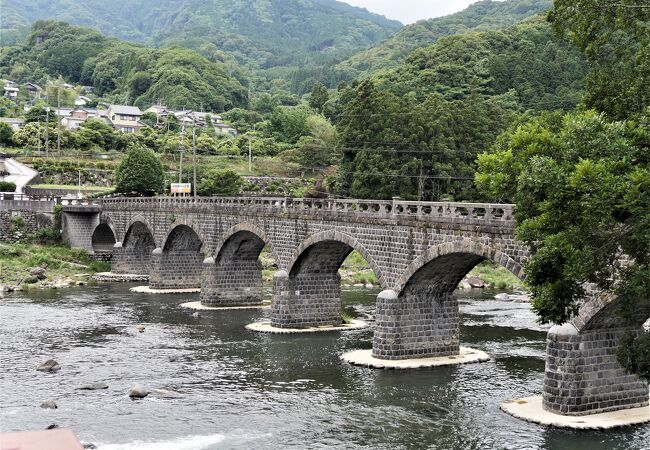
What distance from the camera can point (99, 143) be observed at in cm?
13262

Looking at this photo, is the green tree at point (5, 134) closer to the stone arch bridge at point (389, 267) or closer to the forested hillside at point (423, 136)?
the forested hillside at point (423, 136)

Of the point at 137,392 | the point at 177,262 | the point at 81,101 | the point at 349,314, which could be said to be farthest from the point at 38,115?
the point at 137,392

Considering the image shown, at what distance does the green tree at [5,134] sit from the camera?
126000mm

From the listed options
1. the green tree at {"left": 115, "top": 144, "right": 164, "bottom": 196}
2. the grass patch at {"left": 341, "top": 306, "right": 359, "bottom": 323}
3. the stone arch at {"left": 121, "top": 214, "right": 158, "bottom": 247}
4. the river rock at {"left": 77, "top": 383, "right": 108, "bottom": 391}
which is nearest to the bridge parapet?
the stone arch at {"left": 121, "top": 214, "right": 158, "bottom": 247}

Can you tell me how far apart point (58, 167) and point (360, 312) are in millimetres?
69656

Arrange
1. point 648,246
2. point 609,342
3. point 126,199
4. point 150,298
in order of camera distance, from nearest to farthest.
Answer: point 648,246, point 609,342, point 150,298, point 126,199

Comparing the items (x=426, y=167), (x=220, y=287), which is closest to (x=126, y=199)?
(x=220, y=287)

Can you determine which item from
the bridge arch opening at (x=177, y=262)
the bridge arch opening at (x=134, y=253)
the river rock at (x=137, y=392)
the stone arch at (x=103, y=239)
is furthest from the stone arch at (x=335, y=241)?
the stone arch at (x=103, y=239)

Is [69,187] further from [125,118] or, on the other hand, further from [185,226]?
[125,118]

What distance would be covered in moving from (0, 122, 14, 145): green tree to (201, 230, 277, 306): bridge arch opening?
7579 centimetres

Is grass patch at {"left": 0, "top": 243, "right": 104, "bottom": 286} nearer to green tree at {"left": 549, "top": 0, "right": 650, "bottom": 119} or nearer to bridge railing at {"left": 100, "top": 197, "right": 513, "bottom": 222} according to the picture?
bridge railing at {"left": 100, "top": 197, "right": 513, "bottom": 222}

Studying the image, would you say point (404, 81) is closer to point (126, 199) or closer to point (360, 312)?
point (126, 199)

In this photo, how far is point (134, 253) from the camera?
85.0 meters

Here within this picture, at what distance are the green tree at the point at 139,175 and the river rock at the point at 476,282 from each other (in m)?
42.2
